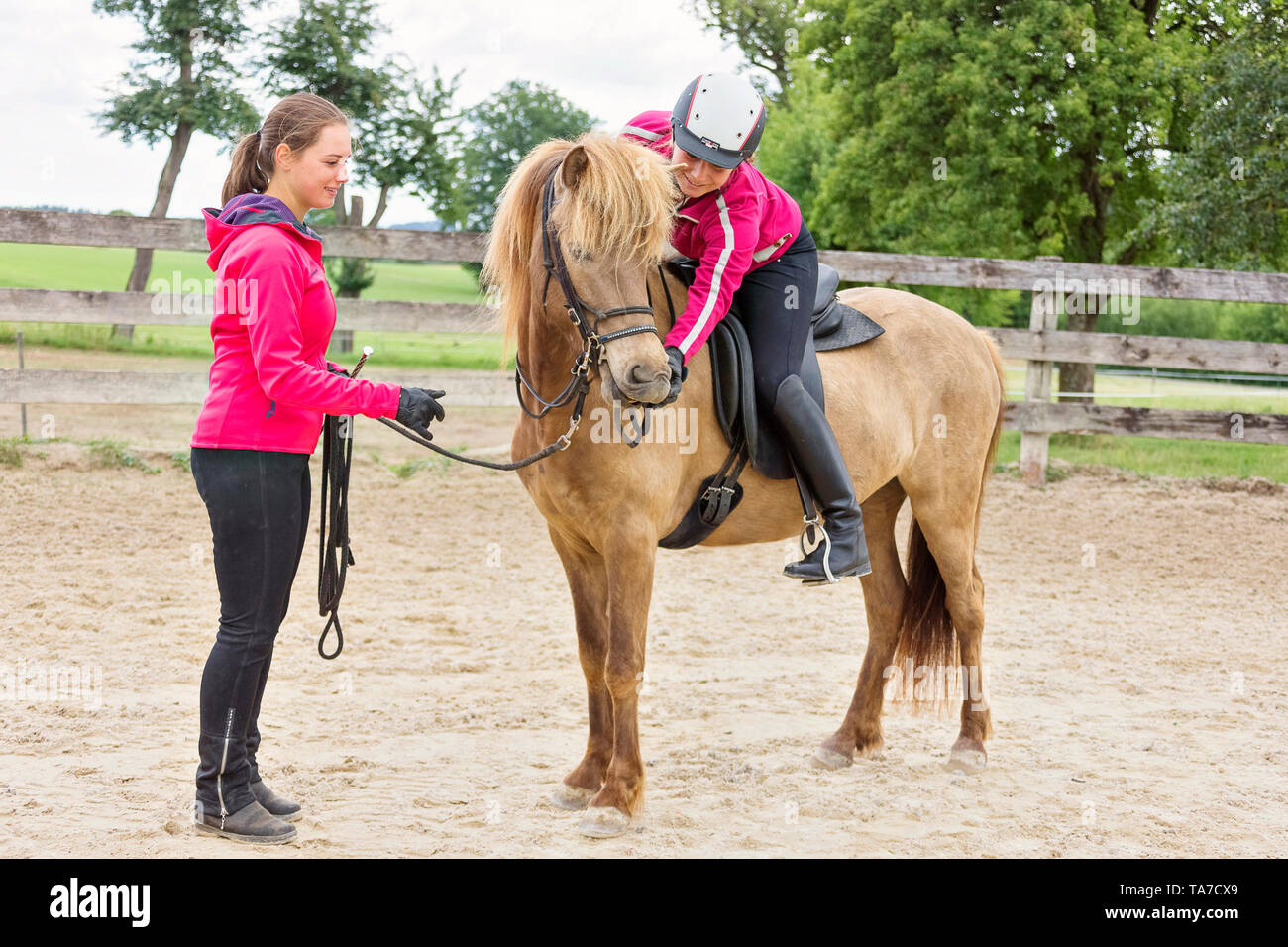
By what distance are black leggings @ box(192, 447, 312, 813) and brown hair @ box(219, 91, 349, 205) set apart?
774 mm

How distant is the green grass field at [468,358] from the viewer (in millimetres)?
10891

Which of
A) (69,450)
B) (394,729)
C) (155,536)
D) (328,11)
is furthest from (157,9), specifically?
(394,729)

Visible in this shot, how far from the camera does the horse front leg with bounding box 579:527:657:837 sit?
3268mm

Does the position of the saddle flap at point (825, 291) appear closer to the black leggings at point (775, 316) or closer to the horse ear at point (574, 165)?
the black leggings at point (775, 316)

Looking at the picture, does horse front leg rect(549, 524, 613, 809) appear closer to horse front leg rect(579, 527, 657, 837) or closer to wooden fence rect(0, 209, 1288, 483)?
horse front leg rect(579, 527, 657, 837)

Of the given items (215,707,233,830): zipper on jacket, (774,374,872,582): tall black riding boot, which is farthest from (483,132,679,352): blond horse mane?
(215,707,233,830): zipper on jacket

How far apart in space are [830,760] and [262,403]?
96.3 inches

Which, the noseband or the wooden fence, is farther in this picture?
the wooden fence

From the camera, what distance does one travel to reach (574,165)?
116 inches

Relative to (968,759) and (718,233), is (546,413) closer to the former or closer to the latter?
(718,233)

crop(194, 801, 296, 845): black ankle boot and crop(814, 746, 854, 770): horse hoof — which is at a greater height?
crop(194, 801, 296, 845): black ankle boot

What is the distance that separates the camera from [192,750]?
12.3 ft
